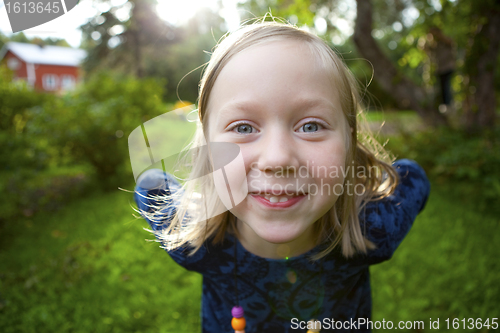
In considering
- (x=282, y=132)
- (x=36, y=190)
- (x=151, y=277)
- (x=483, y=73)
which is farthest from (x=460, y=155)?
(x=36, y=190)

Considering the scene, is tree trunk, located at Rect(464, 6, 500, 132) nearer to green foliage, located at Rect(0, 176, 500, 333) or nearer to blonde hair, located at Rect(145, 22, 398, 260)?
green foliage, located at Rect(0, 176, 500, 333)

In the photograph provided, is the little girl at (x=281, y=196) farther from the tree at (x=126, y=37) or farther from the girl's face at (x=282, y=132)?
the tree at (x=126, y=37)

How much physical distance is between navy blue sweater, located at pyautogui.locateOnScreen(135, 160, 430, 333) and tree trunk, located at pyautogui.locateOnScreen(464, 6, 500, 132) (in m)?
4.16

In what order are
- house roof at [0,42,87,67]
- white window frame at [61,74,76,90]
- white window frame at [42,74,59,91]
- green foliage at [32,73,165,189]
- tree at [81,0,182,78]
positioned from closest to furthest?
green foliage at [32,73,165,189]
tree at [81,0,182,78]
house roof at [0,42,87,67]
white window frame at [42,74,59,91]
white window frame at [61,74,76,90]

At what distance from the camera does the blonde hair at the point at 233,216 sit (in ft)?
3.66

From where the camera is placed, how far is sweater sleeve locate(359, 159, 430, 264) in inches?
54.5

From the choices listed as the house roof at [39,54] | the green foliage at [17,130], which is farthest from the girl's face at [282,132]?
the house roof at [39,54]

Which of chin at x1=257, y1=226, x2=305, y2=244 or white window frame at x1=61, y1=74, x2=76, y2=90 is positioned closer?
chin at x1=257, y1=226, x2=305, y2=244

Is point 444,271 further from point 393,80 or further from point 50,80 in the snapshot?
point 50,80

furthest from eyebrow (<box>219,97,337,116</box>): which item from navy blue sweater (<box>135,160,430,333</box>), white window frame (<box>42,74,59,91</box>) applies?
white window frame (<box>42,74,59,91</box>)

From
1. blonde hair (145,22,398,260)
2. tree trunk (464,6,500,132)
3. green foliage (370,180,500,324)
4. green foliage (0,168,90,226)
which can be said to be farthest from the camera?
tree trunk (464,6,500,132)

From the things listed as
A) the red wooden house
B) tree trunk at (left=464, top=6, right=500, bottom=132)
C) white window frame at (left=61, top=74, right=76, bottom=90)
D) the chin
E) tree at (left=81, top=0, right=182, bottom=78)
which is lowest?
white window frame at (left=61, top=74, right=76, bottom=90)

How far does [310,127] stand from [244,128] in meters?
0.21

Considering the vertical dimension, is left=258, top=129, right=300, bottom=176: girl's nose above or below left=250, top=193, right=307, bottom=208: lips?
above
